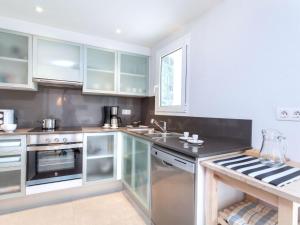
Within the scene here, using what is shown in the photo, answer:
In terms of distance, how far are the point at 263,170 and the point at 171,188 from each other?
26.6 inches

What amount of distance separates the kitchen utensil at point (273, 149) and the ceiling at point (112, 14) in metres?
1.39

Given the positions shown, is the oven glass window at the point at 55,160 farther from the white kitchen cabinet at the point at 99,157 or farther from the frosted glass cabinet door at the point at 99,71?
the frosted glass cabinet door at the point at 99,71

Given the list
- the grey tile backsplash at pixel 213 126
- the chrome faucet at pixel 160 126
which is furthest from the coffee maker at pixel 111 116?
the grey tile backsplash at pixel 213 126

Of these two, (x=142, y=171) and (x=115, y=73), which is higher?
(x=115, y=73)

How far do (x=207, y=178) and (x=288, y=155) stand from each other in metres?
0.61

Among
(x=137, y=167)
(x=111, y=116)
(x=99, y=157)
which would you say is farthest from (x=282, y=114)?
(x=111, y=116)

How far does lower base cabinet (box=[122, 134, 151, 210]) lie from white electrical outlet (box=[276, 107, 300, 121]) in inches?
43.8

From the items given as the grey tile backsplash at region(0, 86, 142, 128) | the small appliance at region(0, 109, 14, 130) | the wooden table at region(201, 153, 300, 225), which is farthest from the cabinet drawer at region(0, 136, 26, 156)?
the wooden table at region(201, 153, 300, 225)

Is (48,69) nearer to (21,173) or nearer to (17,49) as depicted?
(17,49)

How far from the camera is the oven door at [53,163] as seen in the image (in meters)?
1.97

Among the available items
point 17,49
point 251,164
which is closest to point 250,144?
point 251,164

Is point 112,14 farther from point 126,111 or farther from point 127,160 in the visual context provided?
point 127,160

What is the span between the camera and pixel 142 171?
6.23 ft

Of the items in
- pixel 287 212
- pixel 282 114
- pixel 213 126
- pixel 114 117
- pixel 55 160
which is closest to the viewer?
pixel 287 212
